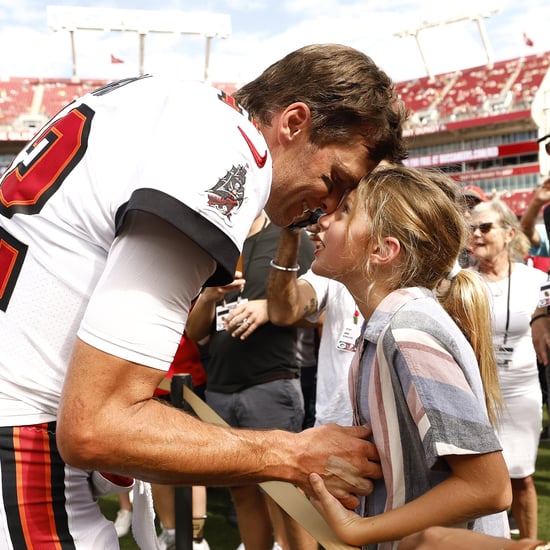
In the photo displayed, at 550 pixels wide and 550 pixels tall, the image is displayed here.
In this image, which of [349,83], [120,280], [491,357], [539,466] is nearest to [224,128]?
[120,280]

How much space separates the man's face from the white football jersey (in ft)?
1.66

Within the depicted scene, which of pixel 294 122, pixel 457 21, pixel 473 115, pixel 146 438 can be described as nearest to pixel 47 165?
pixel 146 438

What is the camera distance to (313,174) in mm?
1859

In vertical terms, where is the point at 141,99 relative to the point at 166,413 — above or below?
above

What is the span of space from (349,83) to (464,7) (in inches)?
2102

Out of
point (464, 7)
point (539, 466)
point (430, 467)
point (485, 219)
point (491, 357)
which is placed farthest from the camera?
point (464, 7)

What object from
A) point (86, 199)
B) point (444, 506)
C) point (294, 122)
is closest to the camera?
point (86, 199)

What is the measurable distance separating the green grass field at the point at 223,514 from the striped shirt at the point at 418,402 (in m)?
3.21

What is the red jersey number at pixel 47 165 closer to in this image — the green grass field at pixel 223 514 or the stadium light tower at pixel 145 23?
the green grass field at pixel 223 514

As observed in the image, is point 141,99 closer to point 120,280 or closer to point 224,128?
point 224,128

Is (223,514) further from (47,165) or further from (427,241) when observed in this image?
(47,165)

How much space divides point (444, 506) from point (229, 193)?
87 centimetres

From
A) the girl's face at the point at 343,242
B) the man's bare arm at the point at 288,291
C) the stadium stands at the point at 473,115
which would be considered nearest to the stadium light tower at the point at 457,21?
the stadium stands at the point at 473,115

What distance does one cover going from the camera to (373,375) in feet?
5.59
